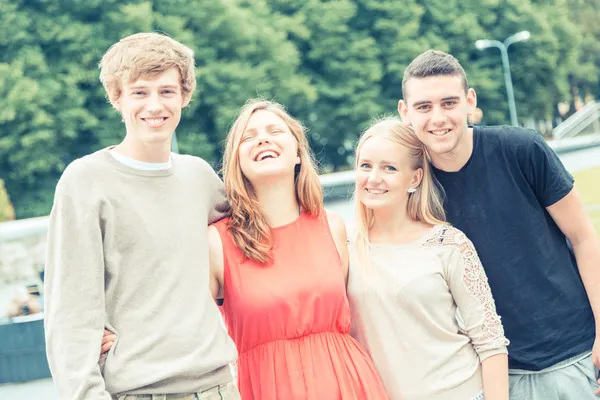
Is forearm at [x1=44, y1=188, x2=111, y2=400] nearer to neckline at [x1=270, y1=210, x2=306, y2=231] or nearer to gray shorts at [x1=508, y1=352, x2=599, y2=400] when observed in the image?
neckline at [x1=270, y1=210, x2=306, y2=231]

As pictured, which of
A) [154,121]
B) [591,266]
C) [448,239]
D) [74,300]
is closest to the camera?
[74,300]

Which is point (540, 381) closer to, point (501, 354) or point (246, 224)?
point (501, 354)

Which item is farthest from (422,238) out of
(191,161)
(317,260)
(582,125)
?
(582,125)

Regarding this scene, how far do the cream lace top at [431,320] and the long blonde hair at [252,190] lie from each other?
458mm

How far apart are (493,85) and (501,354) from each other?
3837 centimetres

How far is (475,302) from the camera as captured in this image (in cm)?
306

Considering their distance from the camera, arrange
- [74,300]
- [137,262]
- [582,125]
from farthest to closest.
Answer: [582,125] < [137,262] < [74,300]

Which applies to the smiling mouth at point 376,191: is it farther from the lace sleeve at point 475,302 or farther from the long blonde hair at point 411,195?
the lace sleeve at point 475,302

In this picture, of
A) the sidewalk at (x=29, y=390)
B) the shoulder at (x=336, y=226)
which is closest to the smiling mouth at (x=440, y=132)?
the shoulder at (x=336, y=226)

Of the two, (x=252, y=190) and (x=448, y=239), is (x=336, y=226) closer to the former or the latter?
(x=252, y=190)

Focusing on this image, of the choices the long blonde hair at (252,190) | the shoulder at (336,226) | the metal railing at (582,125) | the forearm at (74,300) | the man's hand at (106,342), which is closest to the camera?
the forearm at (74,300)

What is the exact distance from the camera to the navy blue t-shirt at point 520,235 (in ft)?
10.5

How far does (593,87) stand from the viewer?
50.3 m

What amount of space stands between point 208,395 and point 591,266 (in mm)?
1774
